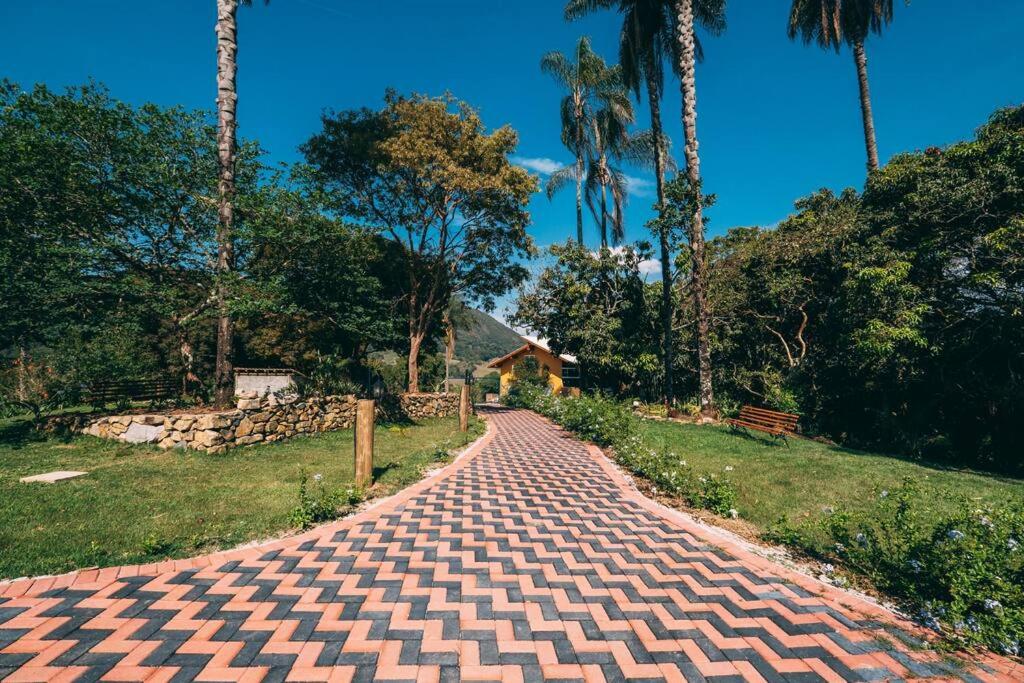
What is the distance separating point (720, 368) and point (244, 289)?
60.7ft

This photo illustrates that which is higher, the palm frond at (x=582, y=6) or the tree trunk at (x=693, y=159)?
the palm frond at (x=582, y=6)

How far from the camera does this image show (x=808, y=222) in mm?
16109

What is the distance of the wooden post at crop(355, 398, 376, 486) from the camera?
598cm

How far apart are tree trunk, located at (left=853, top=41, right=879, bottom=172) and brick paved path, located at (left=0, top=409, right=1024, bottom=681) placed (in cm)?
2029

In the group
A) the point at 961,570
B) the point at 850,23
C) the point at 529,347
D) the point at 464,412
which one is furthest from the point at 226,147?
the point at 850,23

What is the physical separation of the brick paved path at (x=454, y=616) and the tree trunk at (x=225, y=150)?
22.9 feet

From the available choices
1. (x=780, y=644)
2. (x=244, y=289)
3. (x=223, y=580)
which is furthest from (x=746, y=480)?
(x=244, y=289)

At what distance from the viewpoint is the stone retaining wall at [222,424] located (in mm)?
8336

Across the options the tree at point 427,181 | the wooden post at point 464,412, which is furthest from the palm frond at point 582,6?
the wooden post at point 464,412

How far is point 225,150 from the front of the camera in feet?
31.8

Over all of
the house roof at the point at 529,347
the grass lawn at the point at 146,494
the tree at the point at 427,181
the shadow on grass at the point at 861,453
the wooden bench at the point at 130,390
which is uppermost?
the tree at the point at 427,181

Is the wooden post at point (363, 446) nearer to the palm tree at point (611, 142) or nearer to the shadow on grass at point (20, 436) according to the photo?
the shadow on grass at point (20, 436)

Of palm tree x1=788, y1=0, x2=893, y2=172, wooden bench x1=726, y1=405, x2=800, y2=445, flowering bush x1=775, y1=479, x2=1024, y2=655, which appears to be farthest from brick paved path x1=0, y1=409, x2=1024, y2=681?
palm tree x1=788, y1=0, x2=893, y2=172

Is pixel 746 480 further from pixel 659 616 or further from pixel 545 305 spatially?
pixel 545 305
